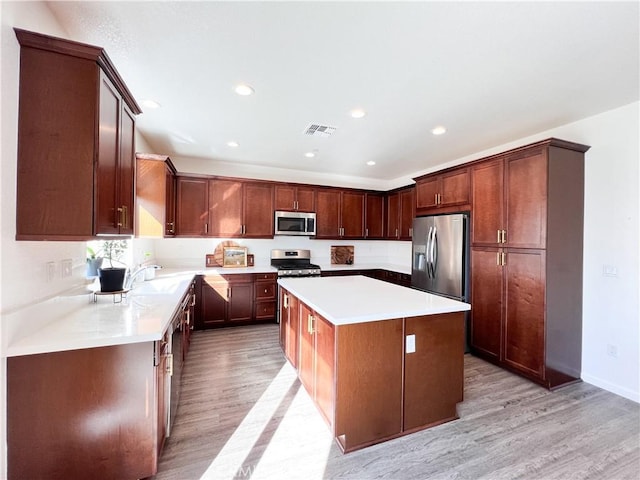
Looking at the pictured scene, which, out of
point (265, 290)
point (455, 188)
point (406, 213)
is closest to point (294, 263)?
point (265, 290)

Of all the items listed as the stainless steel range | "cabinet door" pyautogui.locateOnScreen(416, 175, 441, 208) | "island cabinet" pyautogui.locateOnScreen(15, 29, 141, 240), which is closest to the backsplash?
the stainless steel range

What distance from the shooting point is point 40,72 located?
4.50ft

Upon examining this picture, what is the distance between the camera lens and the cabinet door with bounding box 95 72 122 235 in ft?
4.91

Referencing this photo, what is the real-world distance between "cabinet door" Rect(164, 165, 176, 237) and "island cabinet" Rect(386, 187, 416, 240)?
12.3 ft

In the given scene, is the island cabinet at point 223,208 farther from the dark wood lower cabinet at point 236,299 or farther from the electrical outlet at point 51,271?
the electrical outlet at point 51,271

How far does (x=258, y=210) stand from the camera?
4.70 meters

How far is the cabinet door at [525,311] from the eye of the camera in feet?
8.68

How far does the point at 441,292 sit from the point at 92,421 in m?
3.48

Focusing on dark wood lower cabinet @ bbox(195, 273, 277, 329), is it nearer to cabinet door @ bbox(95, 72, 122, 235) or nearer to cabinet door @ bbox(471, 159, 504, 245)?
cabinet door @ bbox(95, 72, 122, 235)

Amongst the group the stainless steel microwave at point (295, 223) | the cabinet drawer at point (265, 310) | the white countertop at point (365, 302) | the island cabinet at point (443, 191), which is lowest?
the cabinet drawer at point (265, 310)

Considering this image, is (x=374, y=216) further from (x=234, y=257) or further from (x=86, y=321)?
(x=86, y=321)

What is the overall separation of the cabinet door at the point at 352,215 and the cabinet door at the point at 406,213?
743mm

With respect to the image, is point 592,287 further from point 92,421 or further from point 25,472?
point 25,472

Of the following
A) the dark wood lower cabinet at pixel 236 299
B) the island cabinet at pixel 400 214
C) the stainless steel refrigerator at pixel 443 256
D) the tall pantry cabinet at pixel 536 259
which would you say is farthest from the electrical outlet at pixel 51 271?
the island cabinet at pixel 400 214
